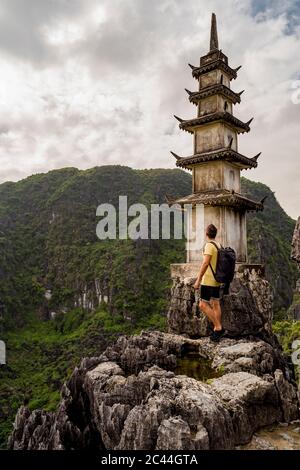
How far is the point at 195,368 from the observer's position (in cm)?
1179

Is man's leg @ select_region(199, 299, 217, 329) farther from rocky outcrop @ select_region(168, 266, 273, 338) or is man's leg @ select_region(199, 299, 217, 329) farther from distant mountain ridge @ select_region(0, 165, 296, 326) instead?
distant mountain ridge @ select_region(0, 165, 296, 326)

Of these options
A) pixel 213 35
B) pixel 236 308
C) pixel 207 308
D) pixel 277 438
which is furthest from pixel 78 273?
pixel 277 438

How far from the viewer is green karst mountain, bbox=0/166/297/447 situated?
59375mm

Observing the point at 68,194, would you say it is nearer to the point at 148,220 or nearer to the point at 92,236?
the point at 92,236

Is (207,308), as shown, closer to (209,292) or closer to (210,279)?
(209,292)

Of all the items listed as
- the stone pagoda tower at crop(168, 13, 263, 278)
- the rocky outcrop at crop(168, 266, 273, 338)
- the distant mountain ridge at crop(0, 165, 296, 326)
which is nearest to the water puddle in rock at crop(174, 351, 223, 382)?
the rocky outcrop at crop(168, 266, 273, 338)

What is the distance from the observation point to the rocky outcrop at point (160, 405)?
707 cm

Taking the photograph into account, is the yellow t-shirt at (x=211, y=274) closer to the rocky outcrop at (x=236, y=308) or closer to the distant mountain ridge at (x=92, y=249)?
the rocky outcrop at (x=236, y=308)

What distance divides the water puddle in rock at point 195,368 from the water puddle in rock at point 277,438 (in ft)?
7.87

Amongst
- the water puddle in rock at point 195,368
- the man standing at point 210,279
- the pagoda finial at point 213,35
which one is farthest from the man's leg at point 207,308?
the pagoda finial at point 213,35

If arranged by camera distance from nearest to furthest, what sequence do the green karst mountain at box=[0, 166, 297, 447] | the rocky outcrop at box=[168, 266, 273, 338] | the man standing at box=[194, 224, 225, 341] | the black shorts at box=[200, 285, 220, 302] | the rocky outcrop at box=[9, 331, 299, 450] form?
the rocky outcrop at box=[9, 331, 299, 450] < the man standing at box=[194, 224, 225, 341] < the black shorts at box=[200, 285, 220, 302] < the rocky outcrop at box=[168, 266, 273, 338] < the green karst mountain at box=[0, 166, 297, 447]

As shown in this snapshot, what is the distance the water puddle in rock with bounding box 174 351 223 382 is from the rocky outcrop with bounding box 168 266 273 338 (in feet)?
9.85

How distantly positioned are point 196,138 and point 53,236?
80.3 meters

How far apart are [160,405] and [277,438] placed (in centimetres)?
268
